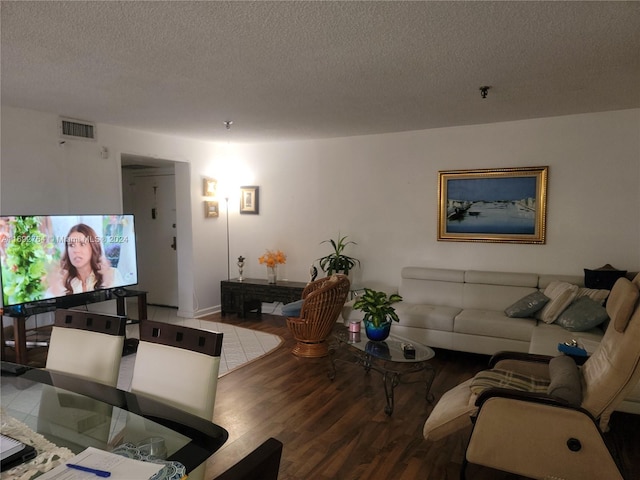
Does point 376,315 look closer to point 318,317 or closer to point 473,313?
point 318,317

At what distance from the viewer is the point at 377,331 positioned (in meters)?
3.39

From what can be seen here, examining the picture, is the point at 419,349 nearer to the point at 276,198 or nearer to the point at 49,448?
the point at 49,448

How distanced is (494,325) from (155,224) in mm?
5014

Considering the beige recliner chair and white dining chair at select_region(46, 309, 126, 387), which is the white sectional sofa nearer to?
the beige recliner chair

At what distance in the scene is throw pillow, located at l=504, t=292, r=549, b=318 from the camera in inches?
156

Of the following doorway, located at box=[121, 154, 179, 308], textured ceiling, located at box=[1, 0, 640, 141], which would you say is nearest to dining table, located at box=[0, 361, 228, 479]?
textured ceiling, located at box=[1, 0, 640, 141]

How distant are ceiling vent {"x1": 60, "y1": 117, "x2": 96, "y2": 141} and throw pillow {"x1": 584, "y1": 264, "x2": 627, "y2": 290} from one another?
203 inches

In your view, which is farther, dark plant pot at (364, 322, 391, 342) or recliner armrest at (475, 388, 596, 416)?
dark plant pot at (364, 322, 391, 342)

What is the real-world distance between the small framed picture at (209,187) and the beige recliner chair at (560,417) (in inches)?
178

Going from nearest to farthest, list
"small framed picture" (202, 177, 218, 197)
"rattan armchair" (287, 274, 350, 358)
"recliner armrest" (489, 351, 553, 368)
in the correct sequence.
Result: "recliner armrest" (489, 351, 553, 368) < "rattan armchair" (287, 274, 350, 358) < "small framed picture" (202, 177, 218, 197)

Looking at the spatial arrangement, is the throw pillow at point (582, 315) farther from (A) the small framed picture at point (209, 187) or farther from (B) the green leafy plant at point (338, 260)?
(A) the small framed picture at point (209, 187)

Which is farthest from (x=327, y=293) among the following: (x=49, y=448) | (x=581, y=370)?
(x=49, y=448)

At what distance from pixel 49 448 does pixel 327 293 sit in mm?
2903

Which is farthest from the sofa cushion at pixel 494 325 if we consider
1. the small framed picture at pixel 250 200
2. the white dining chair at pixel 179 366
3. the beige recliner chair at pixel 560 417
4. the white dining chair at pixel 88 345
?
the small framed picture at pixel 250 200
